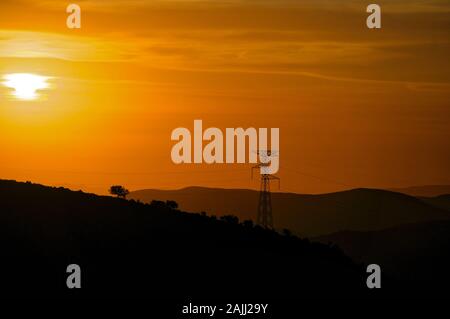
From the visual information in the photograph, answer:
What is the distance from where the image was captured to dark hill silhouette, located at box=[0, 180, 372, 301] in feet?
315

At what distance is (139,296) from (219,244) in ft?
49.5

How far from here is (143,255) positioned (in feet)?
335

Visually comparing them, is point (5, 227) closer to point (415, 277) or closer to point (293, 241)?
point (293, 241)

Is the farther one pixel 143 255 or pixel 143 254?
pixel 143 254

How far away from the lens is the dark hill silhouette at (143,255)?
9612cm

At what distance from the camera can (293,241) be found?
381 ft

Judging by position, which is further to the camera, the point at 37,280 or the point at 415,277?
the point at 415,277
